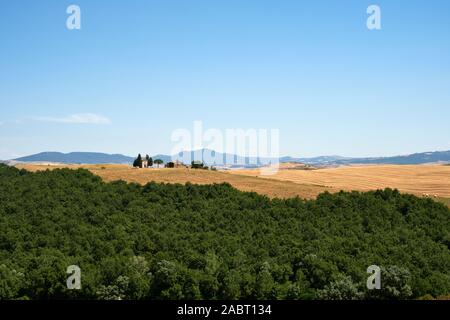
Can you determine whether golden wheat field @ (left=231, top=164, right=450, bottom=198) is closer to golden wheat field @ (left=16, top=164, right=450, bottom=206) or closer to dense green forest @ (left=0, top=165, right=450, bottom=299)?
golden wheat field @ (left=16, top=164, right=450, bottom=206)

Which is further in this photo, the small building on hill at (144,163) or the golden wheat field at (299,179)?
the small building on hill at (144,163)

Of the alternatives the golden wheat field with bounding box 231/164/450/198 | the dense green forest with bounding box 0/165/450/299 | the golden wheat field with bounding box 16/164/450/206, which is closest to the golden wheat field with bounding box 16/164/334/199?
the golden wheat field with bounding box 16/164/450/206

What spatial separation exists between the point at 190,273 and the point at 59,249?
23999 millimetres

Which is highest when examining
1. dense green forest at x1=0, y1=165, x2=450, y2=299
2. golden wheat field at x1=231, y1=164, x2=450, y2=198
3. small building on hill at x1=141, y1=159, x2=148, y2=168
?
small building on hill at x1=141, y1=159, x2=148, y2=168

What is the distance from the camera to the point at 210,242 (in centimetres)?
7475

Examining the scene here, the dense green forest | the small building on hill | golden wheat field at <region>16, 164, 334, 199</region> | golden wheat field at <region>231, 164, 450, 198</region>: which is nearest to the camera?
the dense green forest

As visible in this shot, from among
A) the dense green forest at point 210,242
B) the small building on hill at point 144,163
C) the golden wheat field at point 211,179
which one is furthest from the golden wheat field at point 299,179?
the small building on hill at point 144,163

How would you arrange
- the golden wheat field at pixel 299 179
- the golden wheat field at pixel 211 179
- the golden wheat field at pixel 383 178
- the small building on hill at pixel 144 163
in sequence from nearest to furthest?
the golden wheat field at pixel 211 179, the golden wheat field at pixel 299 179, the golden wheat field at pixel 383 178, the small building on hill at pixel 144 163

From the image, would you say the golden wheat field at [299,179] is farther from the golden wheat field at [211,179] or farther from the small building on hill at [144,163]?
the small building on hill at [144,163]

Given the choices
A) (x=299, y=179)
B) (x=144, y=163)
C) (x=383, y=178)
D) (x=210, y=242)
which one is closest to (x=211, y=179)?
(x=299, y=179)

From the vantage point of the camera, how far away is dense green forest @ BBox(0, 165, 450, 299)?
62719 mm

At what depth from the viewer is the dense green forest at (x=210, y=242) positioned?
206 ft

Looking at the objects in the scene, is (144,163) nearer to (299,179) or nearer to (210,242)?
(299,179)
